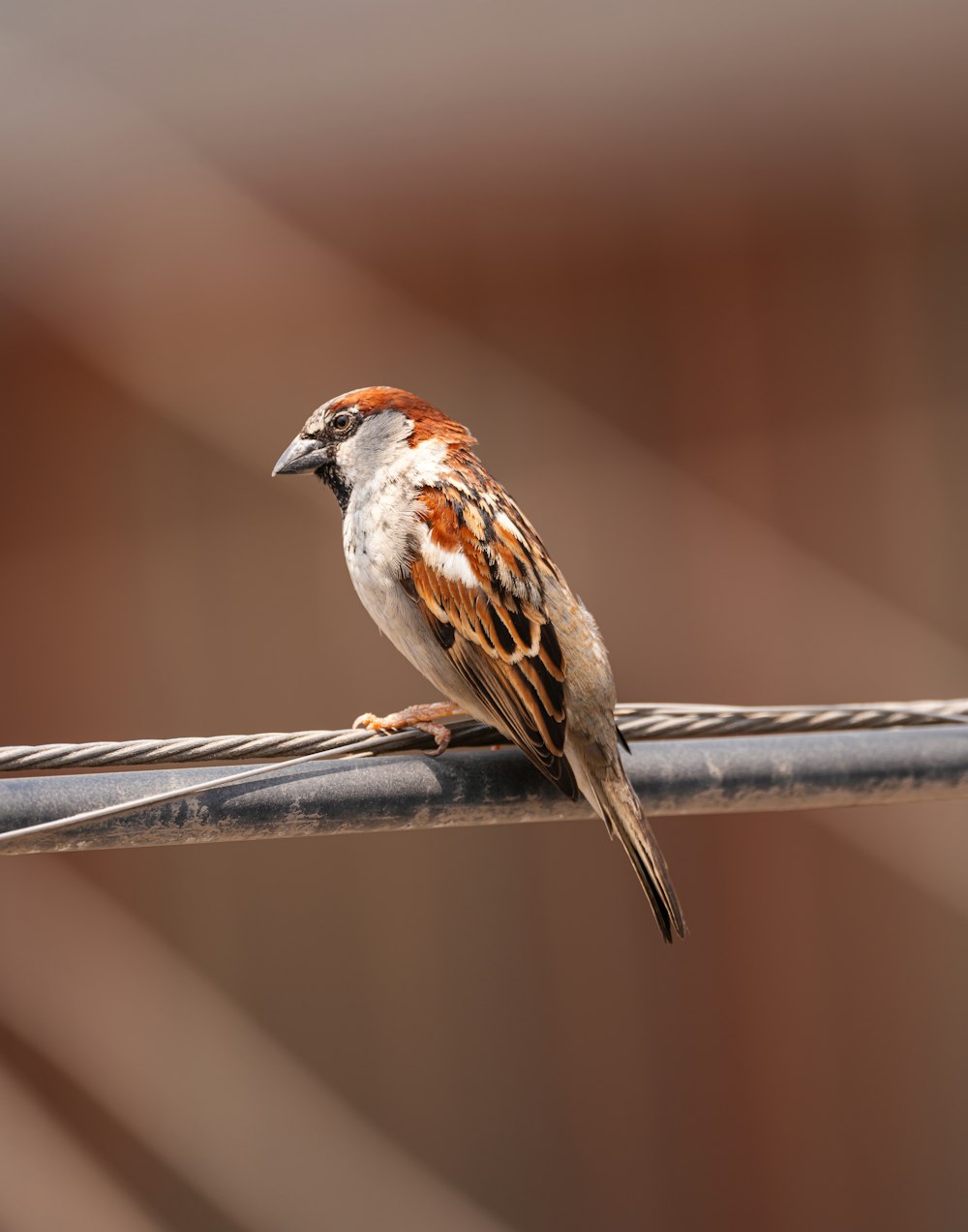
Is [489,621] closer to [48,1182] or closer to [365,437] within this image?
[365,437]

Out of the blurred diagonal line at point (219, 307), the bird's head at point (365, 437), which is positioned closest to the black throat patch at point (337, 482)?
the bird's head at point (365, 437)

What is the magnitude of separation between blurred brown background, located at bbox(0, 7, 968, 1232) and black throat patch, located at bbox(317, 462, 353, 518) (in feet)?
8.51

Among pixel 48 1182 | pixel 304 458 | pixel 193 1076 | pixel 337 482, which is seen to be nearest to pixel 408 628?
pixel 337 482

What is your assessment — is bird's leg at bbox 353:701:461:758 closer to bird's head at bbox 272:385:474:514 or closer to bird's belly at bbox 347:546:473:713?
bird's belly at bbox 347:546:473:713

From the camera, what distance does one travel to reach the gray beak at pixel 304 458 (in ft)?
10.5

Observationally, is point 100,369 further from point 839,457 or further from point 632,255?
point 839,457

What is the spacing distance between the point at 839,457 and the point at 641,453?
934 millimetres

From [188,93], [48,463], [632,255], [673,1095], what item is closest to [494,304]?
[632,255]

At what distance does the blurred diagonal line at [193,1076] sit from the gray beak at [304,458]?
311 centimetres

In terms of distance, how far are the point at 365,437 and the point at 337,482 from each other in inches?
5.1

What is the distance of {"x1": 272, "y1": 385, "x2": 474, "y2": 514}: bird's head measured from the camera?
10.1 feet

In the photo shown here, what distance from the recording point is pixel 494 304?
5941mm

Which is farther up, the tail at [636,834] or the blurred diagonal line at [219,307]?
the blurred diagonal line at [219,307]

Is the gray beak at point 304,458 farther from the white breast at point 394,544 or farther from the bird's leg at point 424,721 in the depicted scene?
the bird's leg at point 424,721
